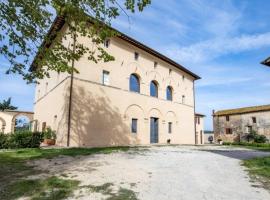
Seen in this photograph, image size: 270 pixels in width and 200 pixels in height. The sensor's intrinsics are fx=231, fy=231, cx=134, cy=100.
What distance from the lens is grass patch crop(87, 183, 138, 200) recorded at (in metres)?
5.07

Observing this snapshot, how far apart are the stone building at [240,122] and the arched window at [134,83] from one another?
27387 mm

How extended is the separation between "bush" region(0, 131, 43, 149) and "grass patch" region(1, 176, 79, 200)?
979 cm

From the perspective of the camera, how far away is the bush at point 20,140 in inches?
575

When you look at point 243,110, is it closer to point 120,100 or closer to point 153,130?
point 153,130

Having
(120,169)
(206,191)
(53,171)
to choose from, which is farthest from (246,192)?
(53,171)

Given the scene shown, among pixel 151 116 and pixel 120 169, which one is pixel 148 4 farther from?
pixel 151 116

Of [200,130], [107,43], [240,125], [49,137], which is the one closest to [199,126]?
[200,130]

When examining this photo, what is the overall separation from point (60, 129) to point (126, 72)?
764cm

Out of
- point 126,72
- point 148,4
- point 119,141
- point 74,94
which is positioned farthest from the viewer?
point 126,72

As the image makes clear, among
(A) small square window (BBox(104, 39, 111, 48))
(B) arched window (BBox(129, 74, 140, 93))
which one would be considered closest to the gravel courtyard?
(A) small square window (BBox(104, 39, 111, 48))

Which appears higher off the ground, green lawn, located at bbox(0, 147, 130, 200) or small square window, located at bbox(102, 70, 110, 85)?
small square window, located at bbox(102, 70, 110, 85)

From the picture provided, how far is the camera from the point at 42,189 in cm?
551

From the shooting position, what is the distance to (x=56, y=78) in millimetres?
19625

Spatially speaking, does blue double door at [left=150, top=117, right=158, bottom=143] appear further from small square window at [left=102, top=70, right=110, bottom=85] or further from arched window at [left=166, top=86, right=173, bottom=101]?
small square window at [left=102, top=70, right=110, bottom=85]
